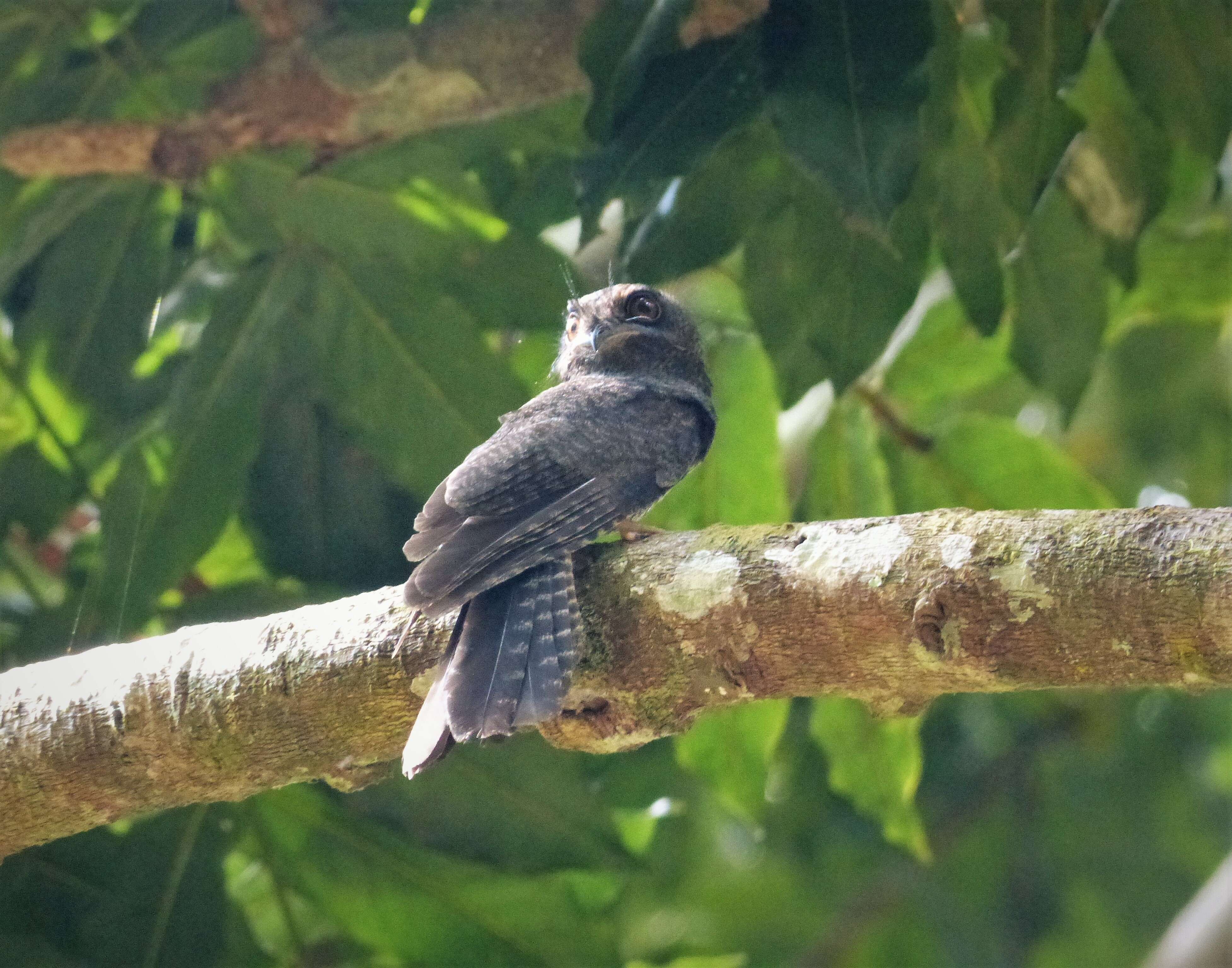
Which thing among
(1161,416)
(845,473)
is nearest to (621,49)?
(845,473)

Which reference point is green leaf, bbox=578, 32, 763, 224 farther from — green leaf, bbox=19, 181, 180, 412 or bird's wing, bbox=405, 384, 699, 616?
green leaf, bbox=19, 181, 180, 412

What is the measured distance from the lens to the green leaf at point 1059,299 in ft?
9.89

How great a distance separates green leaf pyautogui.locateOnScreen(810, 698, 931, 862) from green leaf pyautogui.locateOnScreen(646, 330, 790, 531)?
1.62 feet

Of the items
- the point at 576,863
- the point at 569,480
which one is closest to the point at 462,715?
the point at 569,480

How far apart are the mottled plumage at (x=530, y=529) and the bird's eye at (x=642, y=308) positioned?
28cm

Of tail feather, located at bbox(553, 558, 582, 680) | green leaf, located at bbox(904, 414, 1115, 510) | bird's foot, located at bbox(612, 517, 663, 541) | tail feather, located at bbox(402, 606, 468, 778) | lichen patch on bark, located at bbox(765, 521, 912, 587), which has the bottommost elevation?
green leaf, located at bbox(904, 414, 1115, 510)

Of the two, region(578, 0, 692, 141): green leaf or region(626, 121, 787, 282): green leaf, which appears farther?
region(626, 121, 787, 282): green leaf

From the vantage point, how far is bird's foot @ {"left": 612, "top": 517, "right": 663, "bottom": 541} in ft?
7.25

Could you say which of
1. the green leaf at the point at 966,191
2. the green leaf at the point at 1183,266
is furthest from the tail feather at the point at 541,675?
the green leaf at the point at 1183,266

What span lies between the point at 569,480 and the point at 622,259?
2.84ft

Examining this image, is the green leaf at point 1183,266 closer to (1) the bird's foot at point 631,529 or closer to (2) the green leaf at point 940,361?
(2) the green leaf at point 940,361

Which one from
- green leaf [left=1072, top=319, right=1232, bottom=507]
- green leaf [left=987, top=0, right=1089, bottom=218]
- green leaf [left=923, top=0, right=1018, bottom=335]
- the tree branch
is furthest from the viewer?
green leaf [left=1072, top=319, right=1232, bottom=507]

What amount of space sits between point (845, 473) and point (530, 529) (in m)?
1.27

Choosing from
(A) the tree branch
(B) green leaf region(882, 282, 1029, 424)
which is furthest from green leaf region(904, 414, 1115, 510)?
(A) the tree branch
